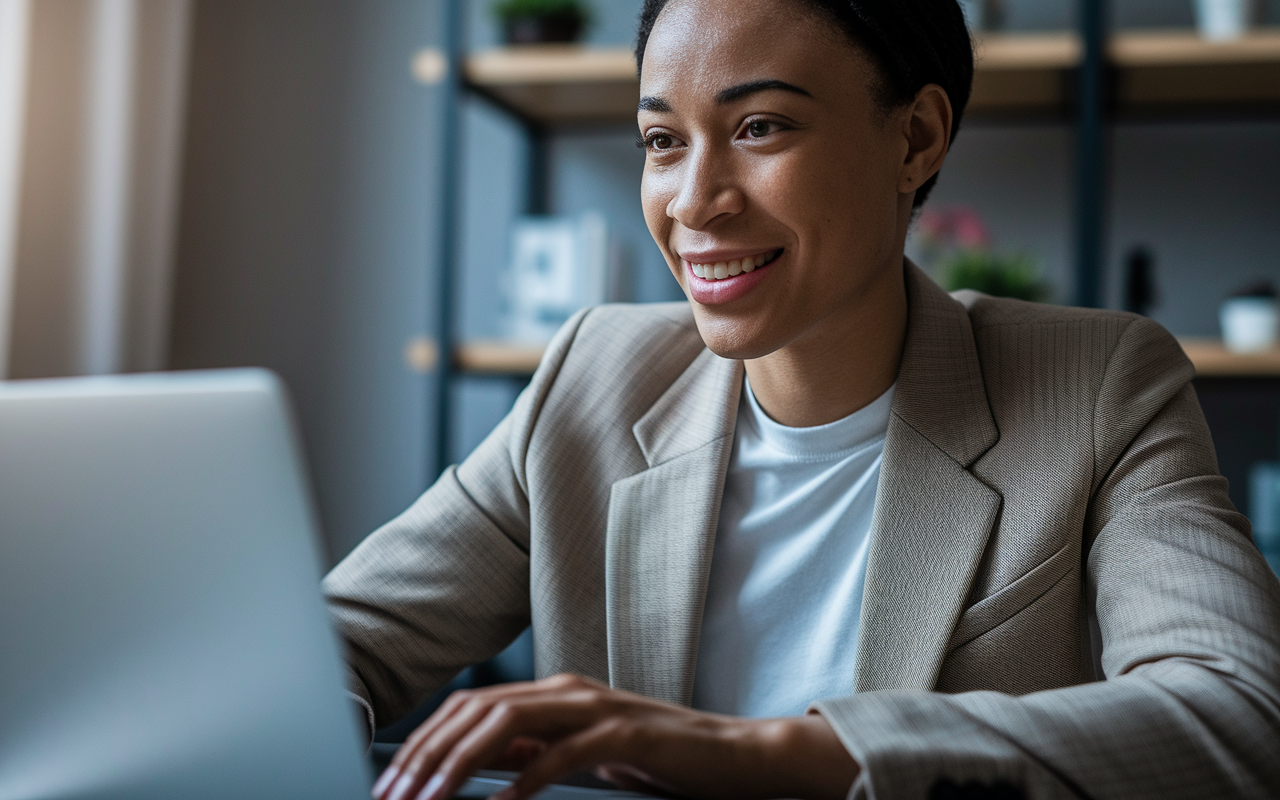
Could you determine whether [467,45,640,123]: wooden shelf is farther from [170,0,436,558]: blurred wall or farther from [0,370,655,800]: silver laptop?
[0,370,655,800]: silver laptop

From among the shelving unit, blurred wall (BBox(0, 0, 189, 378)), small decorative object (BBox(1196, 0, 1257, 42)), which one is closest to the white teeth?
the shelving unit

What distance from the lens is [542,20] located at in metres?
2.20

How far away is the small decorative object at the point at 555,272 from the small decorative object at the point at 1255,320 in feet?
4.00

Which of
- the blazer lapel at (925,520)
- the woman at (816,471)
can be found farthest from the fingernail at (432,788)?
the blazer lapel at (925,520)

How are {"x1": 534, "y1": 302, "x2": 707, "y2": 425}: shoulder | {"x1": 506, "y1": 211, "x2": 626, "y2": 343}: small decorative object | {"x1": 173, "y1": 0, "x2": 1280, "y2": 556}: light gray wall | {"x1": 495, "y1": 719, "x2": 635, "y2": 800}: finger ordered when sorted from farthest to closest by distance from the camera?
{"x1": 173, "y1": 0, "x2": 1280, "y2": 556}: light gray wall
{"x1": 506, "y1": 211, "x2": 626, "y2": 343}: small decorative object
{"x1": 534, "y1": 302, "x2": 707, "y2": 425}: shoulder
{"x1": 495, "y1": 719, "x2": 635, "y2": 800}: finger

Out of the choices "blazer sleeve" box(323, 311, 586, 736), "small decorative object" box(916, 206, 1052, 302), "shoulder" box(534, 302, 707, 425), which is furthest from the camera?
"small decorative object" box(916, 206, 1052, 302)

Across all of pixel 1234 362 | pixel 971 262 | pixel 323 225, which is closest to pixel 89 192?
pixel 323 225

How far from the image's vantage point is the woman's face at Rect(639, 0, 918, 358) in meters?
0.90

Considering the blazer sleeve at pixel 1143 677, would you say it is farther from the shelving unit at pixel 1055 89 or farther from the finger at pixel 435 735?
the shelving unit at pixel 1055 89

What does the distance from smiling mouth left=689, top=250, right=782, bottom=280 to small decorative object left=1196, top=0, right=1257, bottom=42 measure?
1440 mm

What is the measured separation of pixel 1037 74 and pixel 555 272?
103 cm

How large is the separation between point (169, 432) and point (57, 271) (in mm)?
2083

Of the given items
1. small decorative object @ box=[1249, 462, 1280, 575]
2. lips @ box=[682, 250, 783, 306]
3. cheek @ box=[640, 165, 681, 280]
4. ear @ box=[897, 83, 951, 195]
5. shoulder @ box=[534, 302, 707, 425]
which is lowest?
small decorative object @ box=[1249, 462, 1280, 575]

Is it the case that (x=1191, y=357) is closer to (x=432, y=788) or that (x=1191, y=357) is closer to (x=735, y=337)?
(x=735, y=337)
